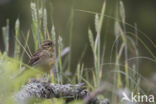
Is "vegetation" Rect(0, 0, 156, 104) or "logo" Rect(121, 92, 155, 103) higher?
"vegetation" Rect(0, 0, 156, 104)

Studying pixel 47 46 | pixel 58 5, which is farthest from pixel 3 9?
pixel 47 46

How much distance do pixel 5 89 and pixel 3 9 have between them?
6.60m

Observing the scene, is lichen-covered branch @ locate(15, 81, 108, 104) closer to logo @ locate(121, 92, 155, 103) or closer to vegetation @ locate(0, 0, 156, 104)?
vegetation @ locate(0, 0, 156, 104)

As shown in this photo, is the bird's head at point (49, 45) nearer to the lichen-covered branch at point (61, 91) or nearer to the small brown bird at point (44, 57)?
the small brown bird at point (44, 57)

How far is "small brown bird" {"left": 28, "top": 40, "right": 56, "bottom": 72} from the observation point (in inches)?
136

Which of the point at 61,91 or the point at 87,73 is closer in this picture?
the point at 61,91

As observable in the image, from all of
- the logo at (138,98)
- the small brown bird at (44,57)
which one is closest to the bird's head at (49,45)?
the small brown bird at (44,57)

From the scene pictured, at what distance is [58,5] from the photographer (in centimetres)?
779

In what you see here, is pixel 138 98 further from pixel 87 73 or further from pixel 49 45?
pixel 49 45

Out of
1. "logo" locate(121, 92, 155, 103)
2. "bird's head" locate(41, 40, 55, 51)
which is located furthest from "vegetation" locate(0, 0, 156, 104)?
"bird's head" locate(41, 40, 55, 51)

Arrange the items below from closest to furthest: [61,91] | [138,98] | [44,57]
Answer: [61,91], [138,98], [44,57]

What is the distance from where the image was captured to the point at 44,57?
3842mm

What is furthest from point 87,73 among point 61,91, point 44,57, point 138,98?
point 44,57

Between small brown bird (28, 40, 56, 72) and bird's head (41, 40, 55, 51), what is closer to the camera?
small brown bird (28, 40, 56, 72)
